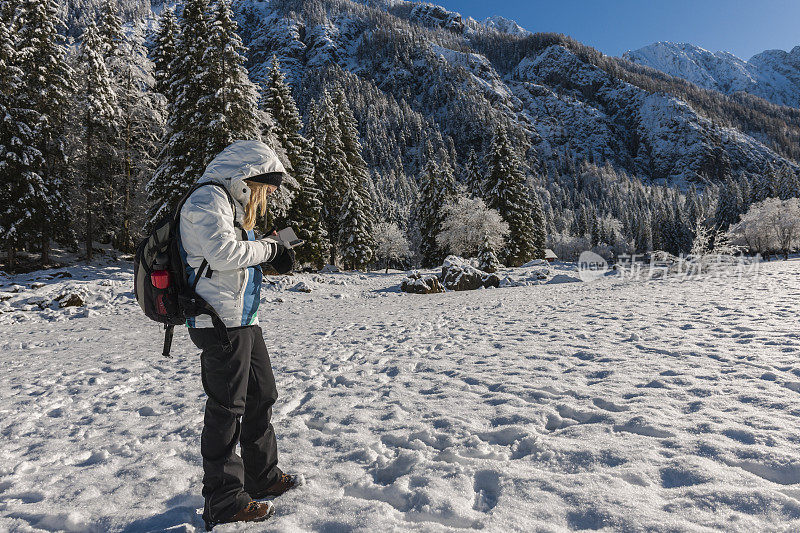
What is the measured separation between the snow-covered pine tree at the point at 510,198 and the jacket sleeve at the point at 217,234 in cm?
3662

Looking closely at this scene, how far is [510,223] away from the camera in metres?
37.3

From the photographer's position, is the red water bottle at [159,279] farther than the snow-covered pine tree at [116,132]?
No

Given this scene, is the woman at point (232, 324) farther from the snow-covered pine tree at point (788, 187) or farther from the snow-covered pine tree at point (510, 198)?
the snow-covered pine tree at point (788, 187)

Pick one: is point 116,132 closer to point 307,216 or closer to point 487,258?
point 307,216

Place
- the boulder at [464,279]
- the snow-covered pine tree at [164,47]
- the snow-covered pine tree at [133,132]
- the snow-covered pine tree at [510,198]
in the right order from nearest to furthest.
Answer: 1. the boulder at [464,279]
2. the snow-covered pine tree at [133,132]
3. the snow-covered pine tree at [164,47]
4. the snow-covered pine tree at [510,198]

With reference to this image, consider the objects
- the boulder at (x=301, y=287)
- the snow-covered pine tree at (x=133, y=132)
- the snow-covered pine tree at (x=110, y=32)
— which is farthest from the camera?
the snow-covered pine tree at (x=110, y=32)

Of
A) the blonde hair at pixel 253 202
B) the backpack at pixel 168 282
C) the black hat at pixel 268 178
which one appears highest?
the black hat at pixel 268 178

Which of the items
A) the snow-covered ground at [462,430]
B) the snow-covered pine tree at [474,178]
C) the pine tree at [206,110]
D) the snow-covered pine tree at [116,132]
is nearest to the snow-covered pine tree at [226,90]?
the pine tree at [206,110]

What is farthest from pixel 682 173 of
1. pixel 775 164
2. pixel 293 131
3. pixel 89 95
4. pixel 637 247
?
pixel 89 95

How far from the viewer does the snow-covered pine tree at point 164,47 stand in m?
24.4

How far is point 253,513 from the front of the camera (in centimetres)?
244

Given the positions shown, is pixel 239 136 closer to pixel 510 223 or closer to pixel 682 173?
pixel 510 223

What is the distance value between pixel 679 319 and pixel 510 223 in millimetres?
30687

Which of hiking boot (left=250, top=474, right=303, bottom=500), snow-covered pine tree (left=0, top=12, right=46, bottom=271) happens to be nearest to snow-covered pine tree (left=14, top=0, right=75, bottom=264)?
snow-covered pine tree (left=0, top=12, right=46, bottom=271)
